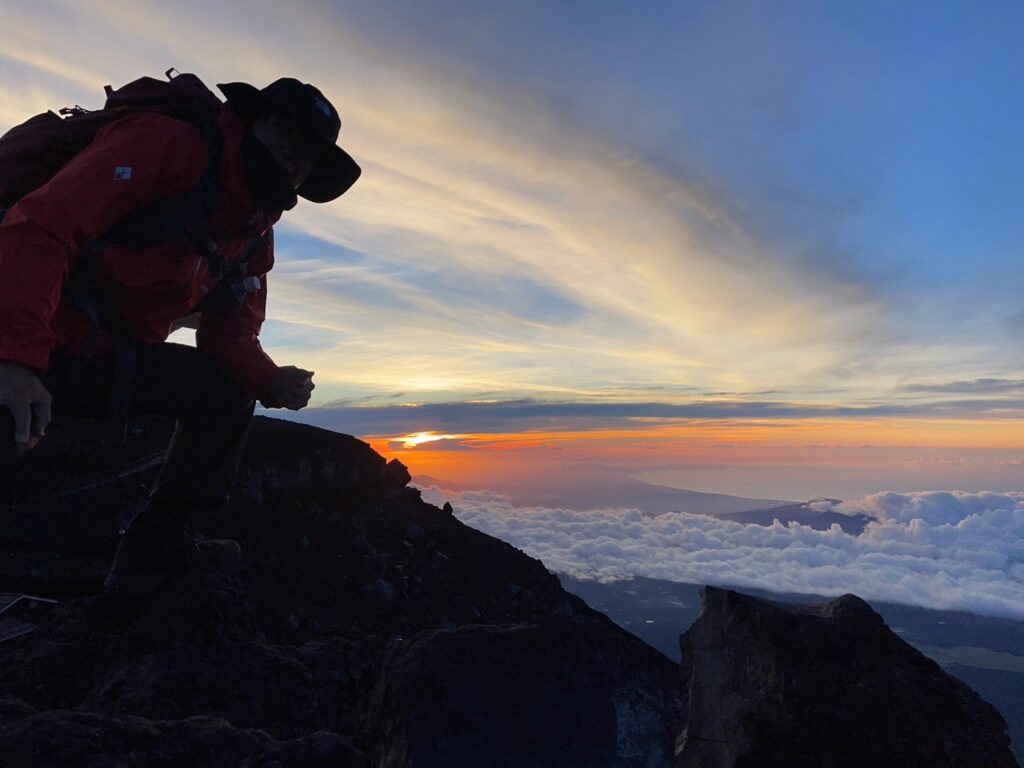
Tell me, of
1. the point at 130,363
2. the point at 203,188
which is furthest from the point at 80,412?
the point at 203,188

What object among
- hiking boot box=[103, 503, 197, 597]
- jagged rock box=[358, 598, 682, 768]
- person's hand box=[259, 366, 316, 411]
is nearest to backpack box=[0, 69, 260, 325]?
person's hand box=[259, 366, 316, 411]

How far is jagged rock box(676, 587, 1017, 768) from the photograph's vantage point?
3.00 metres

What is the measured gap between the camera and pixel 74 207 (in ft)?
10.5

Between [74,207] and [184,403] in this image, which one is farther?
[184,403]

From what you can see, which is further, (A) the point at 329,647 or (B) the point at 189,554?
(B) the point at 189,554

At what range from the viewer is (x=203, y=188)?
3949mm

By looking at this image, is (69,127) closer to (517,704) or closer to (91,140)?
(91,140)

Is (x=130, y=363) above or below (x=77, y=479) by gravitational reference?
above

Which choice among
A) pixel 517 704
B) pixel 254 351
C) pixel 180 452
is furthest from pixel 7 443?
pixel 517 704

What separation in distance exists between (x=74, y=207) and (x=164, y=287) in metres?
0.98

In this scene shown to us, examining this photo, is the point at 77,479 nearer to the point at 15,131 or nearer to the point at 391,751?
the point at 15,131

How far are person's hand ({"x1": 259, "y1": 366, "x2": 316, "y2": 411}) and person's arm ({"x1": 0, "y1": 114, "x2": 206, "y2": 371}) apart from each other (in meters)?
1.65

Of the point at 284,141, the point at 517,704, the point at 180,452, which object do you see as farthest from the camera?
the point at 180,452

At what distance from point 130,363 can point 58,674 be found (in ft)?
7.70
